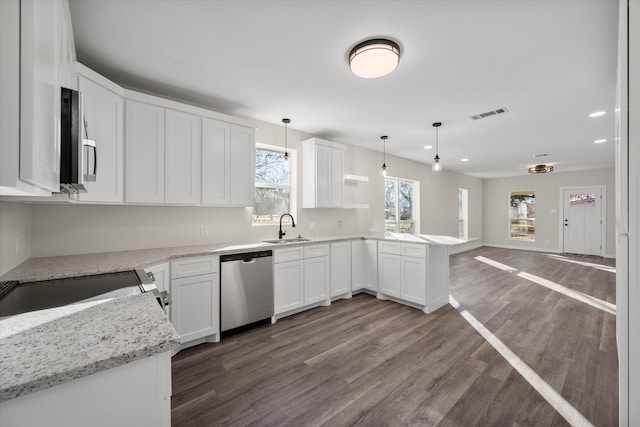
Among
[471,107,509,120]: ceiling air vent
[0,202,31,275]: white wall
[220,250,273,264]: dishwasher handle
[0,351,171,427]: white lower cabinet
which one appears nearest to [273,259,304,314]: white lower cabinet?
[220,250,273,264]: dishwasher handle

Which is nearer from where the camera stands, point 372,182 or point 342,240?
point 342,240

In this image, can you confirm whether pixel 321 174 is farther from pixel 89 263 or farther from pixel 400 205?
pixel 400 205

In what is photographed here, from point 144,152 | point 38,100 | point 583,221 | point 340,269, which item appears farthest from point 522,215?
point 38,100

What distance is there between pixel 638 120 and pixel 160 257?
2947mm

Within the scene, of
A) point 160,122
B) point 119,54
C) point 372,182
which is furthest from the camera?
point 372,182

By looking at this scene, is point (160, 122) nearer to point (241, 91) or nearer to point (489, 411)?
point (241, 91)

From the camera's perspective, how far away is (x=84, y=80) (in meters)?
2.03

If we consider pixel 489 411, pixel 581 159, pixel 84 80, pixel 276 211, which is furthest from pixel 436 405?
pixel 581 159

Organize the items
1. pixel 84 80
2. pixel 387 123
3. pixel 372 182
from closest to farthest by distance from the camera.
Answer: pixel 84 80
pixel 387 123
pixel 372 182

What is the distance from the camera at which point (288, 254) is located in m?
3.29

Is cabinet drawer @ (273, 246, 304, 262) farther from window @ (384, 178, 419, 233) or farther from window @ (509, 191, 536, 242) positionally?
window @ (509, 191, 536, 242)

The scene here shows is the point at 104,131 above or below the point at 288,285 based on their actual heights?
above

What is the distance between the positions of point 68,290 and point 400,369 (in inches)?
91.4

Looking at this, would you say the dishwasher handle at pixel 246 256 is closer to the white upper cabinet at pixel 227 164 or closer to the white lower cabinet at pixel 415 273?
the white upper cabinet at pixel 227 164
